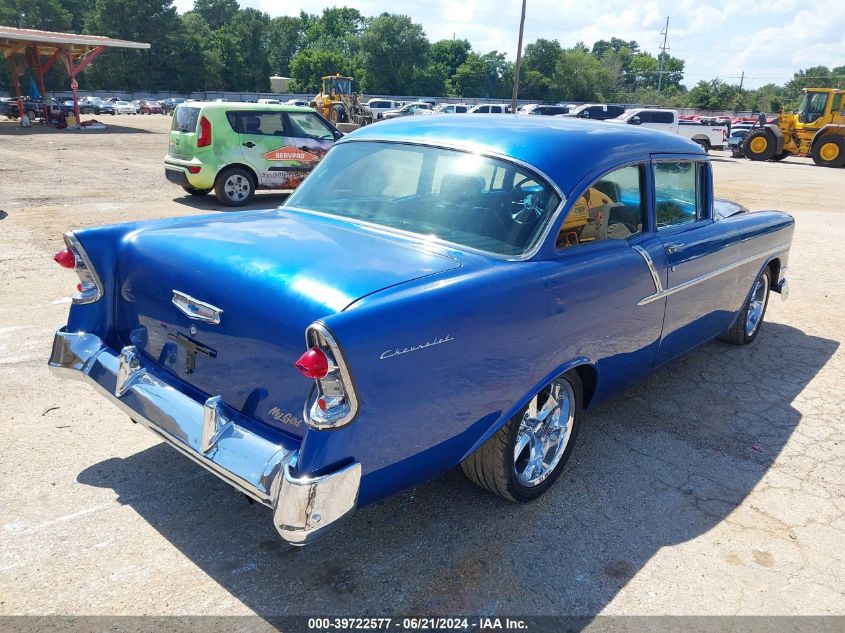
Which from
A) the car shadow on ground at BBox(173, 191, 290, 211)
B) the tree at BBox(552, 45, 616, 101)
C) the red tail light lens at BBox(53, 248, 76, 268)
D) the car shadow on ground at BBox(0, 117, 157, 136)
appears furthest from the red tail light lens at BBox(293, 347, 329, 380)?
the tree at BBox(552, 45, 616, 101)

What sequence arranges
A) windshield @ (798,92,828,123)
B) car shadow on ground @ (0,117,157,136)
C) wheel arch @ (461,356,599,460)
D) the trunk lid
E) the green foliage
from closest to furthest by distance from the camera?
1. the trunk lid
2. wheel arch @ (461,356,599,460)
3. windshield @ (798,92,828,123)
4. car shadow on ground @ (0,117,157,136)
5. the green foliage

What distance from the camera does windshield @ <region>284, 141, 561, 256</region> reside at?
10.1 ft

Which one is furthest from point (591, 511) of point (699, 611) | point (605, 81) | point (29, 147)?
point (605, 81)

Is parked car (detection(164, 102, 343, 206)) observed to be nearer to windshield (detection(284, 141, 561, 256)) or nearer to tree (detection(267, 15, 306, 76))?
windshield (detection(284, 141, 561, 256))

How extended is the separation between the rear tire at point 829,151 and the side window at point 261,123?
70.6 feet

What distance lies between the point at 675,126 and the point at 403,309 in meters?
24.9

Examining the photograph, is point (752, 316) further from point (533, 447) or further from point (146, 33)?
point (146, 33)

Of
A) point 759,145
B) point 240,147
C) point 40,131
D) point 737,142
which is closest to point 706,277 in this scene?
point 240,147

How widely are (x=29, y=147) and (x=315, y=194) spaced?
20.5m

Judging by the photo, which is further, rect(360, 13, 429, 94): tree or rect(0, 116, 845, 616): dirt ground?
rect(360, 13, 429, 94): tree

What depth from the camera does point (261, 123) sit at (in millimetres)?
11141

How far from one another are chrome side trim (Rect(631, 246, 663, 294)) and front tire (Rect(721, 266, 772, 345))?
6.28ft

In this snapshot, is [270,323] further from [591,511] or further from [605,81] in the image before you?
[605,81]

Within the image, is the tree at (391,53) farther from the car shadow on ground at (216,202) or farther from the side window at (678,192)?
the side window at (678,192)
